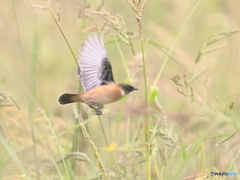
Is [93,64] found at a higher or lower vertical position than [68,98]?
higher

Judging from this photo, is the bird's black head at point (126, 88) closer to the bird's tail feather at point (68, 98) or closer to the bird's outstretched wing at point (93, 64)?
the bird's outstretched wing at point (93, 64)

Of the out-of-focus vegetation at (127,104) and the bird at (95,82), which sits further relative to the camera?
the bird at (95,82)

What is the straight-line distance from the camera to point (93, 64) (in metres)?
2.09

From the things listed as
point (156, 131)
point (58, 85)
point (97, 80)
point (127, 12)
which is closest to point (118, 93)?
point (97, 80)

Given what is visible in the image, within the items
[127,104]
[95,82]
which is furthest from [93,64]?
[127,104]

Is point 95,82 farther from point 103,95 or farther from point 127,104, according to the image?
point 127,104

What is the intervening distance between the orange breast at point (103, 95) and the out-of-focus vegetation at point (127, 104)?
75mm

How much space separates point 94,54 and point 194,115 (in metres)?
0.46

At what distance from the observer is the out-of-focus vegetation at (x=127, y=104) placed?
1.83m

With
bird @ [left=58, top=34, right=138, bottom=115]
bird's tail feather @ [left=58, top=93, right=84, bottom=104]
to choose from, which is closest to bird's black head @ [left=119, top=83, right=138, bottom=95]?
bird @ [left=58, top=34, right=138, bottom=115]

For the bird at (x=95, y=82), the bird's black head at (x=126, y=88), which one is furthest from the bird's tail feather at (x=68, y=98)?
the bird's black head at (x=126, y=88)

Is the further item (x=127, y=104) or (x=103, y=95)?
(x=103, y=95)

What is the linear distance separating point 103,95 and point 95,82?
5 cm

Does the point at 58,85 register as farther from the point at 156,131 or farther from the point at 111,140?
the point at 156,131
